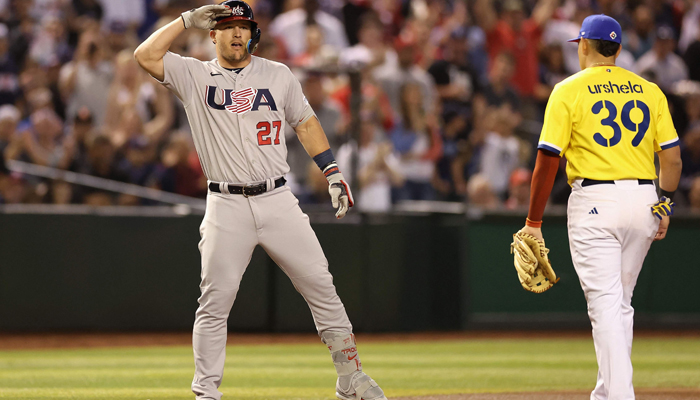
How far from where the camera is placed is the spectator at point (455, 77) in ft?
39.3

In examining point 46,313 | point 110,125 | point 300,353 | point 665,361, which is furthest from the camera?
point 110,125

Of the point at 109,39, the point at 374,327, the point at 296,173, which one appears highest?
the point at 109,39

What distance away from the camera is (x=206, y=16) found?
4629 mm

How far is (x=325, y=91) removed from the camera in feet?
36.3

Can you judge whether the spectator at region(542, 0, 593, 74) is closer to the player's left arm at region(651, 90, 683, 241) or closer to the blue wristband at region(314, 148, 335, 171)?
the player's left arm at region(651, 90, 683, 241)

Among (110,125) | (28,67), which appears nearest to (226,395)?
(110,125)

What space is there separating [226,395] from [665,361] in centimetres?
427

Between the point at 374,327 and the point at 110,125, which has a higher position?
the point at 110,125

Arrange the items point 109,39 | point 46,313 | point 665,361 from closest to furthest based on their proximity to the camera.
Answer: point 665,361 → point 46,313 → point 109,39

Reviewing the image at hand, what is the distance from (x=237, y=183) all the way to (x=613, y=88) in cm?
203

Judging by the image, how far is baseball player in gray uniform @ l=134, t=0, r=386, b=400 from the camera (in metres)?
4.65

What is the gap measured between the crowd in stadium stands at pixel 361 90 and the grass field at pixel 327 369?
6.87 ft

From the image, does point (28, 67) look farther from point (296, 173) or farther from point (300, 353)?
point (300, 353)

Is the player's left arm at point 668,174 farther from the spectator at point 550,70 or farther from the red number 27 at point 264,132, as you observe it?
the spectator at point 550,70
